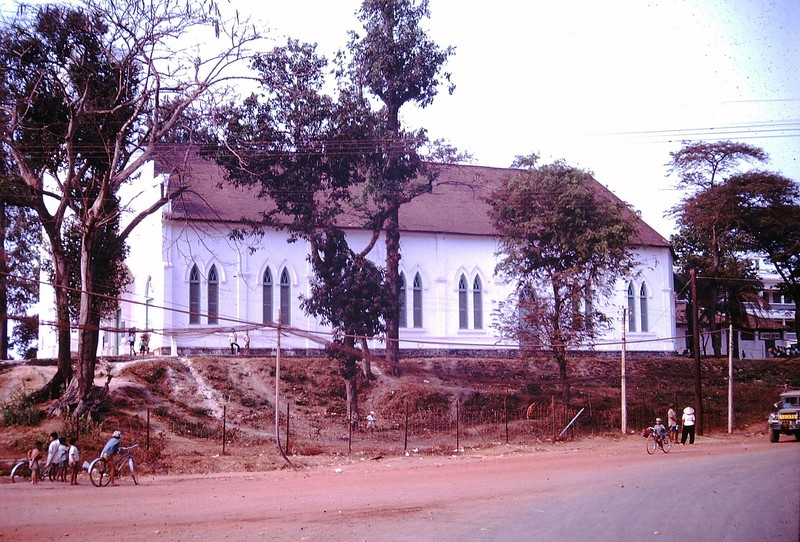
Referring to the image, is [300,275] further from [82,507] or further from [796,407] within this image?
[82,507]

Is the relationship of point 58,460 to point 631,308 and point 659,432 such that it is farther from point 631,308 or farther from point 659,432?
point 631,308

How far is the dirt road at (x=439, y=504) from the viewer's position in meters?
14.8

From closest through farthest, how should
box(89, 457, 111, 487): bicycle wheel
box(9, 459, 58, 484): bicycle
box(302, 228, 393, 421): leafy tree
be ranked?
1. box(89, 457, 111, 487): bicycle wheel
2. box(9, 459, 58, 484): bicycle
3. box(302, 228, 393, 421): leafy tree

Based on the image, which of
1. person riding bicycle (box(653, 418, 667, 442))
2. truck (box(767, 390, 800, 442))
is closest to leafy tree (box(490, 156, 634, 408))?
truck (box(767, 390, 800, 442))

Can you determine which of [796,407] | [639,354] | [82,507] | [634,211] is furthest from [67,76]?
[639,354]

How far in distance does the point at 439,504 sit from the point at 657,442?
14.1 m

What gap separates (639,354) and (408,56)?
24.9m

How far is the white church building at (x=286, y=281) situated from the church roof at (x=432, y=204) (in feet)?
0.27

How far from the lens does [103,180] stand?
29.7 metres

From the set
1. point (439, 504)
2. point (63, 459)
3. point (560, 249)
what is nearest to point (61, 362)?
point (63, 459)

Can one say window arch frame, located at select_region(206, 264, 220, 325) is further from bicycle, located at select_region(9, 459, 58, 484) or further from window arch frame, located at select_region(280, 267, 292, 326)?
bicycle, located at select_region(9, 459, 58, 484)

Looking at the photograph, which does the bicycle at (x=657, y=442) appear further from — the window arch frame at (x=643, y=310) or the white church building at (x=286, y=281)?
the window arch frame at (x=643, y=310)

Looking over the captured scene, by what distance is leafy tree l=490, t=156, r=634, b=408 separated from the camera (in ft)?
127

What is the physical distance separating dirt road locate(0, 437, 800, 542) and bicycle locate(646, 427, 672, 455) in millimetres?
3287
